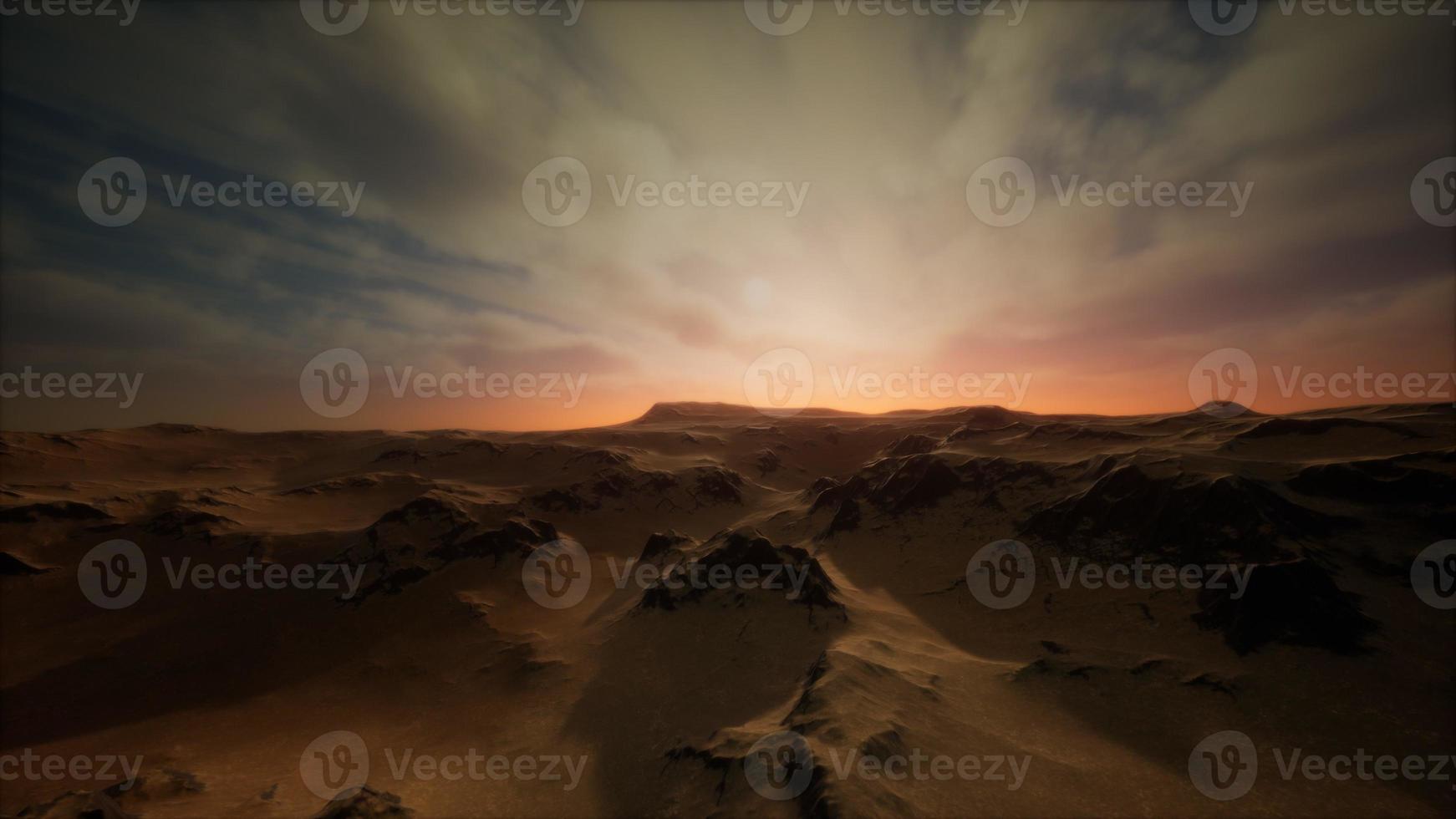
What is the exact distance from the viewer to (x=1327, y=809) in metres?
12.5

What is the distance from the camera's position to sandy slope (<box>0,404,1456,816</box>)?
14703mm

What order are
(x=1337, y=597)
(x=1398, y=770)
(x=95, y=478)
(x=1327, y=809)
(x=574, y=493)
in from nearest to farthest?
1. (x=1327, y=809)
2. (x=1398, y=770)
3. (x=1337, y=597)
4. (x=574, y=493)
5. (x=95, y=478)

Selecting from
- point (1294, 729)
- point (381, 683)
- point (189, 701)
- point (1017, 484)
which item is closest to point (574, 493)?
point (381, 683)

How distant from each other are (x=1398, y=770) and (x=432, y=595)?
43.2m

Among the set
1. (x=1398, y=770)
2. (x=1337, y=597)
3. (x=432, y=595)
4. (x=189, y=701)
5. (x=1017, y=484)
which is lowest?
(x=189, y=701)

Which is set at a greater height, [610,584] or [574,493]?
[574,493]

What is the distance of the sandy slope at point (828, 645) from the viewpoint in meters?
14.7

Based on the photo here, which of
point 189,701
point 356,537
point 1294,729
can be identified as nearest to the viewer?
point 1294,729

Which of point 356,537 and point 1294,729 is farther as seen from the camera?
point 356,537

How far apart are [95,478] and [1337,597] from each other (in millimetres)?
102026

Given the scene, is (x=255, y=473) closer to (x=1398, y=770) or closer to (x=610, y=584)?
(x=610, y=584)

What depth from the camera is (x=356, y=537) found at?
34375mm

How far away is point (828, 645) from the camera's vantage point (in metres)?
22.2

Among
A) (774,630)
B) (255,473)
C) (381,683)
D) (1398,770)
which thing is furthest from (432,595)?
(255,473)
